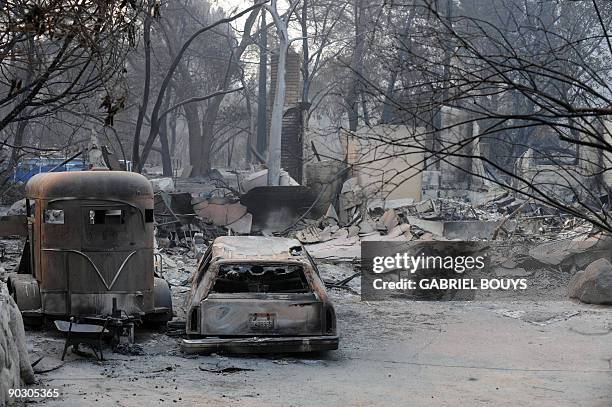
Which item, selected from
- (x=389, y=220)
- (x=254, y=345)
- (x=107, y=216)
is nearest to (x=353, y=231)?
(x=389, y=220)

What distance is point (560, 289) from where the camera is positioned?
699 inches

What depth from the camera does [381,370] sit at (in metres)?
10.3

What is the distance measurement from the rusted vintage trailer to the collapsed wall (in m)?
2.96

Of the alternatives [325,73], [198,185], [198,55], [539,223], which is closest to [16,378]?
[539,223]

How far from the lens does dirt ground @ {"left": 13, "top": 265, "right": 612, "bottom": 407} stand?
870 cm

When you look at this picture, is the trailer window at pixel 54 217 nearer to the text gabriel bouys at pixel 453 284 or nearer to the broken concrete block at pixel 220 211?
the text gabriel bouys at pixel 453 284

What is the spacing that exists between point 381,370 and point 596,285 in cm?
733

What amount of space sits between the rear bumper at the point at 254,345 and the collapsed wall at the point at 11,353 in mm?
2512

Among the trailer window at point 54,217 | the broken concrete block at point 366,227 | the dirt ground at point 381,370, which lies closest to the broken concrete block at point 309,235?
the broken concrete block at point 366,227

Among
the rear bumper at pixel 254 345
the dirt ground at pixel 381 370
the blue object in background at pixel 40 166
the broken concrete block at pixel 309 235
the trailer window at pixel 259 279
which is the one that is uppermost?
the blue object in background at pixel 40 166

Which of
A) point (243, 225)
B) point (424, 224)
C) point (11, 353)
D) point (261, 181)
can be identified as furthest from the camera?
point (261, 181)

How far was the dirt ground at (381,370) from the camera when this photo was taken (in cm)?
870

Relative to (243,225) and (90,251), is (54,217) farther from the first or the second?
(243,225)

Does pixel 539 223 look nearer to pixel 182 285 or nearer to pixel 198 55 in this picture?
pixel 182 285
